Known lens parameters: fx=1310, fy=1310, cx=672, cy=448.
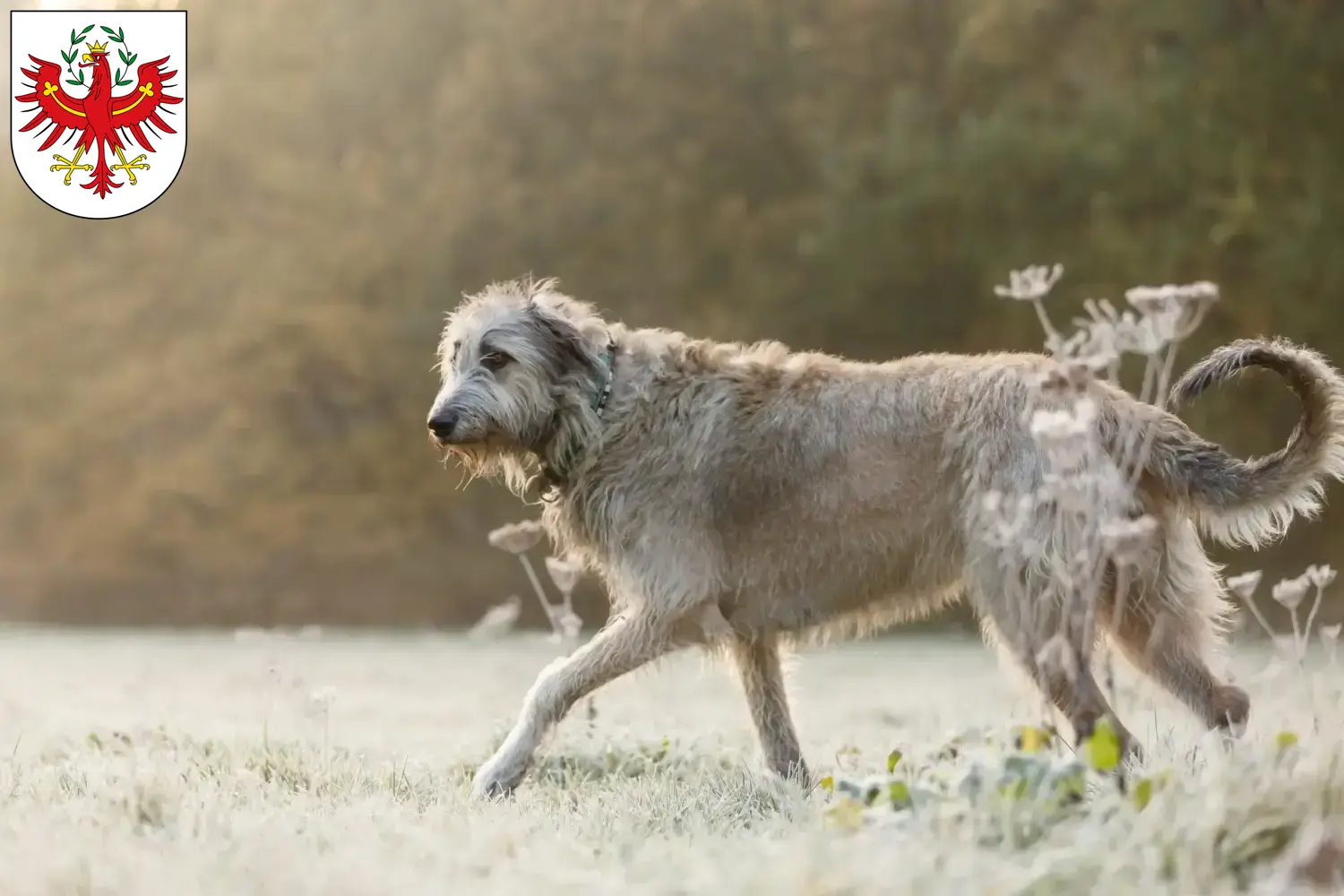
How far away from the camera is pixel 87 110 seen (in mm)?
4820

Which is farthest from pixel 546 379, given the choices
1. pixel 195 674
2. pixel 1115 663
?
pixel 195 674

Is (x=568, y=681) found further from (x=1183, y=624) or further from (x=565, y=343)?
(x=1183, y=624)

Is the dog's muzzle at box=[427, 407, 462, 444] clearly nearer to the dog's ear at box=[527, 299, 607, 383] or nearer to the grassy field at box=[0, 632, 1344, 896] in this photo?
the dog's ear at box=[527, 299, 607, 383]

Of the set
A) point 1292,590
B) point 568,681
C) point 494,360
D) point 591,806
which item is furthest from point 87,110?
point 1292,590

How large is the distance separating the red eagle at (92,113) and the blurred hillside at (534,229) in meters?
2.38

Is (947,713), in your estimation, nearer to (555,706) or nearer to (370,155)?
(555,706)

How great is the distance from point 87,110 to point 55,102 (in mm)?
139

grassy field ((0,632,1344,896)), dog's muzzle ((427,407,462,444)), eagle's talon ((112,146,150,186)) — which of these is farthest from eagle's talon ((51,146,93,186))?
dog's muzzle ((427,407,462,444))

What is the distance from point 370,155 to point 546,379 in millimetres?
4672

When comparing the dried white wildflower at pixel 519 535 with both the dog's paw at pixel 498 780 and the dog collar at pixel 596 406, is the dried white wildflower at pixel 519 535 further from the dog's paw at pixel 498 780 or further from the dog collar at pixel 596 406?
the dog's paw at pixel 498 780

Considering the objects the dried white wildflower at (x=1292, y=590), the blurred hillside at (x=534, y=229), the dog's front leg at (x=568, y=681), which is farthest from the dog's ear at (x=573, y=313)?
the blurred hillside at (x=534, y=229)

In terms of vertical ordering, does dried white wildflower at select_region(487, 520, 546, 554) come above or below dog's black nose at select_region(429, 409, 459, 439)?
below

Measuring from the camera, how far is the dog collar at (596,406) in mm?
3102

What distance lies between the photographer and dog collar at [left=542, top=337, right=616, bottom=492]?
Answer: 3.10 metres
